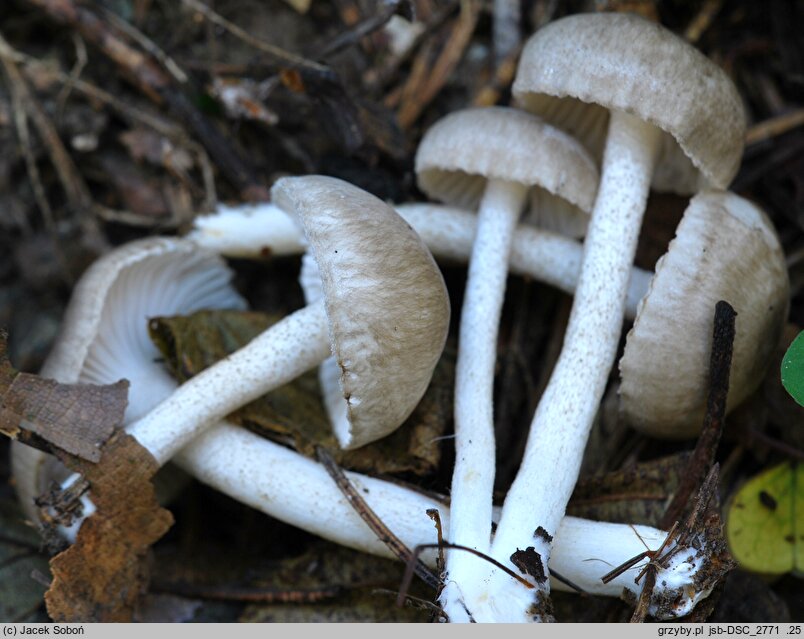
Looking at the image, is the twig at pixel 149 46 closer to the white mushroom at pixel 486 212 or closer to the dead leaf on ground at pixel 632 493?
the white mushroom at pixel 486 212

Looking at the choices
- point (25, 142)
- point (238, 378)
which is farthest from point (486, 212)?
point (25, 142)

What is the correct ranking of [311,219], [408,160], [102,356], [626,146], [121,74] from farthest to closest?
[121,74], [408,160], [102,356], [626,146], [311,219]

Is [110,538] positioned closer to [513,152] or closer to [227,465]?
[227,465]

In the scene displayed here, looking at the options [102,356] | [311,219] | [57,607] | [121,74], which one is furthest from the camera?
[121,74]

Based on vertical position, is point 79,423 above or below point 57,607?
above

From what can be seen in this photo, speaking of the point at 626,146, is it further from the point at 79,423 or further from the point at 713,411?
the point at 79,423
